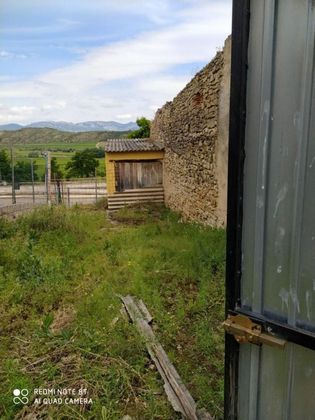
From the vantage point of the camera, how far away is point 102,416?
7.25 ft

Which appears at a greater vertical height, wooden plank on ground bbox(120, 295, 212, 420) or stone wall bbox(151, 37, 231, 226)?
stone wall bbox(151, 37, 231, 226)

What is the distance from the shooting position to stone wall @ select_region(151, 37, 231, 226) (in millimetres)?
6125

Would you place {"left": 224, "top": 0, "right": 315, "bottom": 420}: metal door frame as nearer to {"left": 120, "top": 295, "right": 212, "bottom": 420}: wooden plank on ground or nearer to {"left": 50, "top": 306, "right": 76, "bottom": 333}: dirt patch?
{"left": 120, "top": 295, "right": 212, "bottom": 420}: wooden plank on ground

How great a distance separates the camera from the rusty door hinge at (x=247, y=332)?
1.10 m

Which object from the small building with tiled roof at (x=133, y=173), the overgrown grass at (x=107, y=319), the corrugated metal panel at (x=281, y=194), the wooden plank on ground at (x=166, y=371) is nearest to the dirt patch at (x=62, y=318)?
the overgrown grass at (x=107, y=319)

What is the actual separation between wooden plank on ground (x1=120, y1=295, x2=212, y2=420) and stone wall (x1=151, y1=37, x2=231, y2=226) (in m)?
3.18

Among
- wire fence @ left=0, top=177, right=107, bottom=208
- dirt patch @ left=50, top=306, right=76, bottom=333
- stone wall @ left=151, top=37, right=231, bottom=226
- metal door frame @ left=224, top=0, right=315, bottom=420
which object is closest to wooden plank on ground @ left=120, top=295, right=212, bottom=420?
dirt patch @ left=50, top=306, right=76, bottom=333

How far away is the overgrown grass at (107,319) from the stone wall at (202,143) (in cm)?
95

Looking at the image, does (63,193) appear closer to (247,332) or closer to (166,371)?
(166,371)

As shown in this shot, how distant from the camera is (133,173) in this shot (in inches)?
484

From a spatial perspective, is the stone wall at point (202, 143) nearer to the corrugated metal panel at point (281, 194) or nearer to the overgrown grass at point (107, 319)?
the overgrown grass at point (107, 319)

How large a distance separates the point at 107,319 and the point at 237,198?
2854 mm

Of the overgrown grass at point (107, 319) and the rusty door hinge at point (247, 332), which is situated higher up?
the rusty door hinge at point (247, 332)

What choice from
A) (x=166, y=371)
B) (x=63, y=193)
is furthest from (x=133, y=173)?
(x=166, y=371)
